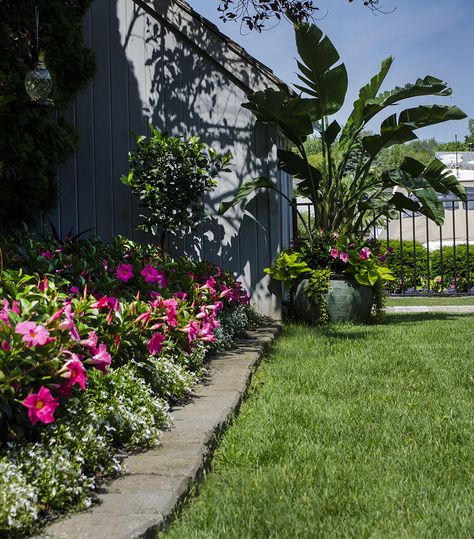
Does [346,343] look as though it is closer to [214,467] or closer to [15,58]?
[214,467]

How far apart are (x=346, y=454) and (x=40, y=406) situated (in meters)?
1.35

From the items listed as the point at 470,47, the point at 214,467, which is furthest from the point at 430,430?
the point at 470,47

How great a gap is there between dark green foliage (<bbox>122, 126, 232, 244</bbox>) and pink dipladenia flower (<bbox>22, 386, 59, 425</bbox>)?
4465mm

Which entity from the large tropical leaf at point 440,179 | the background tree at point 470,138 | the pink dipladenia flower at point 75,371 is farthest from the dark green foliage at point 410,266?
the background tree at point 470,138

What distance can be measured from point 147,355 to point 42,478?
1.23 metres

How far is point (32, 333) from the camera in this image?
2.26 metres

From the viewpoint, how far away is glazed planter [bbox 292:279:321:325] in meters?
7.07

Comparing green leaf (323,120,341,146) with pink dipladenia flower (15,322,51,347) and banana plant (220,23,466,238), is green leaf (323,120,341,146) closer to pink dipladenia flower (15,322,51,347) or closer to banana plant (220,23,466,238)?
banana plant (220,23,466,238)

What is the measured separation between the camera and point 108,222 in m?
7.09

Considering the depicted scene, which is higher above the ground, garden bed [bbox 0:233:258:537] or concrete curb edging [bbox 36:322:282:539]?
garden bed [bbox 0:233:258:537]

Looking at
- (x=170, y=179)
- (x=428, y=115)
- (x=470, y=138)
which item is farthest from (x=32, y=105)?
(x=470, y=138)

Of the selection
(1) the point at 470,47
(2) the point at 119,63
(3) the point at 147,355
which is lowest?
(3) the point at 147,355

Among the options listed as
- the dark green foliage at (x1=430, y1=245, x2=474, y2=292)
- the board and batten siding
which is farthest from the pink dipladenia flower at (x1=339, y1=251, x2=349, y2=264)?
the dark green foliage at (x1=430, y1=245, x2=474, y2=292)

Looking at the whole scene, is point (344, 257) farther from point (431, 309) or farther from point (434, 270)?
point (434, 270)
